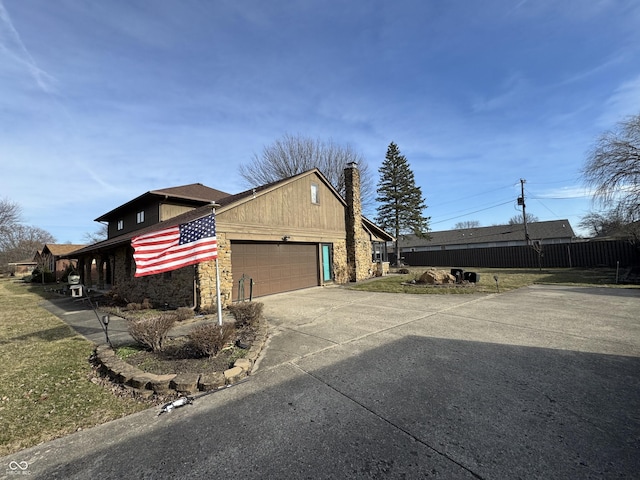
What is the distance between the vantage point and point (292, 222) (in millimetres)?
13562

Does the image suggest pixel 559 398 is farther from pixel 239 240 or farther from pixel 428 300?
pixel 239 240

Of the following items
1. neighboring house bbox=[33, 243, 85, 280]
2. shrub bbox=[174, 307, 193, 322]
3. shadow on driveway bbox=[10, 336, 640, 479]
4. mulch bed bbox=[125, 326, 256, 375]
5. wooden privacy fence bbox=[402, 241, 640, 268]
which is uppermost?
neighboring house bbox=[33, 243, 85, 280]

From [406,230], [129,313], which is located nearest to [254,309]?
[129,313]

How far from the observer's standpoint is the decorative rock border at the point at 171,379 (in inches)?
147

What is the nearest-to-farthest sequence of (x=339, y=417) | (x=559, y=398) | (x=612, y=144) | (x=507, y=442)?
(x=507, y=442) → (x=339, y=417) → (x=559, y=398) → (x=612, y=144)

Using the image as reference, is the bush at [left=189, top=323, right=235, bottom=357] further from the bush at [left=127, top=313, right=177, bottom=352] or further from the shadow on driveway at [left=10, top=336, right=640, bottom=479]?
the shadow on driveway at [left=10, top=336, right=640, bottom=479]

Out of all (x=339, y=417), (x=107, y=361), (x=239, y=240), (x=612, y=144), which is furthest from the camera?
(x=612, y=144)

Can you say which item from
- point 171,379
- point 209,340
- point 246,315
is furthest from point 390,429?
point 246,315

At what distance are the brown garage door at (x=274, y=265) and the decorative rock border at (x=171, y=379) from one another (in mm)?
6631

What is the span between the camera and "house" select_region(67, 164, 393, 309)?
1048cm

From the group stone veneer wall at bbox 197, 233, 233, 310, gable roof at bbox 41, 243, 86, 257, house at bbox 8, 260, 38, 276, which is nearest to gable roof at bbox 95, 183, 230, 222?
stone veneer wall at bbox 197, 233, 233, 310

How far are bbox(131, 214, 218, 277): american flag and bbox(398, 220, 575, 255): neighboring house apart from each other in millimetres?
28613

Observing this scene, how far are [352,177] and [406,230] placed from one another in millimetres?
16505

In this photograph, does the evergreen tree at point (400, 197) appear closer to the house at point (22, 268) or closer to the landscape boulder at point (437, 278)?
the landscape boulder at point (437, 278)
